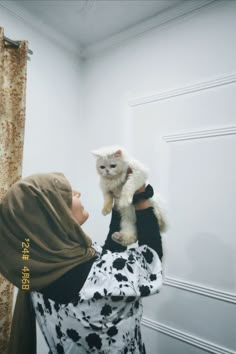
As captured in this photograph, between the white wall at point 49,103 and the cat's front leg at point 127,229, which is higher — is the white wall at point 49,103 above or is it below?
above

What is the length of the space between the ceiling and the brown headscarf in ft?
4.77

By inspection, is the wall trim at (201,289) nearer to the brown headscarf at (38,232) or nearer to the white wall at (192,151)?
the white wall at (192,151)

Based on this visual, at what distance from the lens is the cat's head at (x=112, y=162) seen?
1088mm

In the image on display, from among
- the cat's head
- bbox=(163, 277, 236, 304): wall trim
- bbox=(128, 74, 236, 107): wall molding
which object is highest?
bbox=(128, 74, 236, 107): wall molding

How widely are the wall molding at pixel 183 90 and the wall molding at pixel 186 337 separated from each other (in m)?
1.53

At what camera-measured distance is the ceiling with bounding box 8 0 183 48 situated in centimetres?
172

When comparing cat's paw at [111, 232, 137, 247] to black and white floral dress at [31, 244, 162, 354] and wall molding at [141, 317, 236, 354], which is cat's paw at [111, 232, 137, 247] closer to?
black and white floral dress at [31, 244, 162, 354]

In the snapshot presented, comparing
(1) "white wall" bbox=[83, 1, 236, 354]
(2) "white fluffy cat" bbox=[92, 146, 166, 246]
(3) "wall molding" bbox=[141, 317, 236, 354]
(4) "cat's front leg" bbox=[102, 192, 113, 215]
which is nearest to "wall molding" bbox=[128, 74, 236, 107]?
(1) "white wall" bbox=[83, 1, 236, 354]

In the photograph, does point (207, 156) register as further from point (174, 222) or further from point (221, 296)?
point (221, 296)

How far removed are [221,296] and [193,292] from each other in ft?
0.56

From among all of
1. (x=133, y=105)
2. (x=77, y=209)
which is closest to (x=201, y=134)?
(x=133, y=105)

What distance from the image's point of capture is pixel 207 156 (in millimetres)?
1584

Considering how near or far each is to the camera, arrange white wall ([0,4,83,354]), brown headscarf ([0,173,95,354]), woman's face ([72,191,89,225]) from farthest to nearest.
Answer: white wall ([0,4,83,354]), woman's face ([72,191,89,225]), brown headscarf ([0,173,95,354])

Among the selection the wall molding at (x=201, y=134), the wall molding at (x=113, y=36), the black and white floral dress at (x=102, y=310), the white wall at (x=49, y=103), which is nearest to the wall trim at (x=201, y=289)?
the black and white floral dress at (x=102, y=310)
